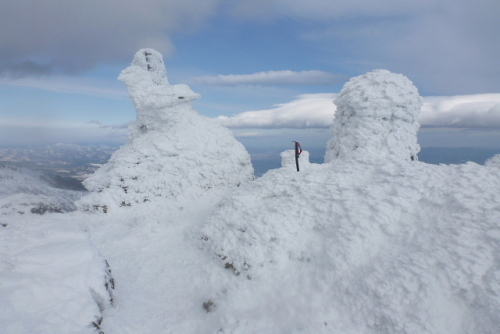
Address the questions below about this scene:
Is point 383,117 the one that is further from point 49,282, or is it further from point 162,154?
point 49,282

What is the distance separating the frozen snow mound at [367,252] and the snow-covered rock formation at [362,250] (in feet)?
0.12

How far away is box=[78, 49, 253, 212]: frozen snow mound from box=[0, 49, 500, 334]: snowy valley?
772 millimetres

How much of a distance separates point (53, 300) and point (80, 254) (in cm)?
241

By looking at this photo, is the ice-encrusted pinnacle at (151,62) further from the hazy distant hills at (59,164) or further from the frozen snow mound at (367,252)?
the frozen snow mound at (367,252)

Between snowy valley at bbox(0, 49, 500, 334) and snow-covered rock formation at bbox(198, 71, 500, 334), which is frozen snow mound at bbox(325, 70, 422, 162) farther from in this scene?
snow-covered rock formation at bbox(198, 71, 500, 334)

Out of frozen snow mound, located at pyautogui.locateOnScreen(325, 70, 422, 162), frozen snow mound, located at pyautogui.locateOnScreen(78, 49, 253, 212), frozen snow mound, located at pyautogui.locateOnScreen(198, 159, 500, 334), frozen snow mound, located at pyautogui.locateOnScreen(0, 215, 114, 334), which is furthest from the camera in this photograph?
frozen snow mound, located at pyautogui.locateOnScreen(78, 49, 253, 212)

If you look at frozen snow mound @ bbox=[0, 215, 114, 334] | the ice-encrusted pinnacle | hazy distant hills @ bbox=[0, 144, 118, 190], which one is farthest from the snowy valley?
hazy distant hills @ bbox=[0, 144, 118, 190]

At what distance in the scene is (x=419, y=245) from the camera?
870cm

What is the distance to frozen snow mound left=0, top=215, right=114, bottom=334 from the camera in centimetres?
587

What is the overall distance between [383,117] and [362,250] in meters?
10.6

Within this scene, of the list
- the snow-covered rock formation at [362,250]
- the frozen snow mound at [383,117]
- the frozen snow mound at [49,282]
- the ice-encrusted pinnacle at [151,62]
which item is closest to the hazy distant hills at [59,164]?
the ice-encrusted pinnacle at [151,62]

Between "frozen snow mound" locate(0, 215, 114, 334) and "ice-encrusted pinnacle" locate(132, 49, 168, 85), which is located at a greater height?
"ice-encrusted pinnacle" locate(132, 49, 168, 85)

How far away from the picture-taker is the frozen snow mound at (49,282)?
5.87 metres

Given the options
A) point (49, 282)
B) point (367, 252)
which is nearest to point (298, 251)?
point (367, 252)
